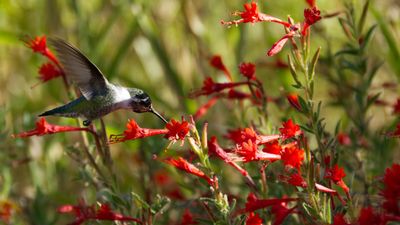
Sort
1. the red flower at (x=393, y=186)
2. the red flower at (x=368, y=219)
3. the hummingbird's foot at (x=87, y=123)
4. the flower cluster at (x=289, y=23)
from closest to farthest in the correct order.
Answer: the red flower at (x=368, y=219)
the red flower at (x=393, y=186)
the flower cluster at (x=289, y=23)
the hummingbird's foot at (x=87, y=123)

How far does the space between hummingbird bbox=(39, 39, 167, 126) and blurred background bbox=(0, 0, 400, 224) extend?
0.67m

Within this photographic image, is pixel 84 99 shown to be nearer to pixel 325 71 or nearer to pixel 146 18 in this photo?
pixel 325 71

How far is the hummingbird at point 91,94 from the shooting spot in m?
2.29

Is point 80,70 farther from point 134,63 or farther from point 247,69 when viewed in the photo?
point 134,63

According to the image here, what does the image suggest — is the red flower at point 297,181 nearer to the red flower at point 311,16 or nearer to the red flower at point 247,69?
the red flower at point 311,16

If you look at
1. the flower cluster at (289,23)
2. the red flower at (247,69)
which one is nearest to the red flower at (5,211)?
the red flower at (247,69)

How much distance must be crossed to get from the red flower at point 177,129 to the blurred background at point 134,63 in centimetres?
96

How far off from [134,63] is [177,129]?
3.69 metres

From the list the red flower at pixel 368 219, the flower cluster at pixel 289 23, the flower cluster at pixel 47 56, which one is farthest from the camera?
the flower cluster at pixel 47 56

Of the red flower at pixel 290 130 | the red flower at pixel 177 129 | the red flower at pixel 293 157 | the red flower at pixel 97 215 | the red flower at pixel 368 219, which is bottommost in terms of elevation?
the red flower at pixel 368 219

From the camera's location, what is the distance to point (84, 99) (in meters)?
2.49

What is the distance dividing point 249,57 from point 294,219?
270cm

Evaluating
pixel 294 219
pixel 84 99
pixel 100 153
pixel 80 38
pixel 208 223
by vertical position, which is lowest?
pixel 294 219

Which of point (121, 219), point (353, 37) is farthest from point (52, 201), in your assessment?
point (353, 37)
